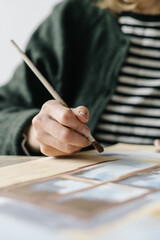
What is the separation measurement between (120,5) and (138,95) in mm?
214

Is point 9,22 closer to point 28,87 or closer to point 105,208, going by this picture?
point 28,87

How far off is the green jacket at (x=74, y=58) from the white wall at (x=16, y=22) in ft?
1.49

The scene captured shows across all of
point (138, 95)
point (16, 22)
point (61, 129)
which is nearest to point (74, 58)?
point (138, 95)

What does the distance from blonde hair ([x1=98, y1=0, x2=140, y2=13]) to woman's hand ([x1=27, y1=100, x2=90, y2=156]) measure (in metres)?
0.37

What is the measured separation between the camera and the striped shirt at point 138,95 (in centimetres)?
61

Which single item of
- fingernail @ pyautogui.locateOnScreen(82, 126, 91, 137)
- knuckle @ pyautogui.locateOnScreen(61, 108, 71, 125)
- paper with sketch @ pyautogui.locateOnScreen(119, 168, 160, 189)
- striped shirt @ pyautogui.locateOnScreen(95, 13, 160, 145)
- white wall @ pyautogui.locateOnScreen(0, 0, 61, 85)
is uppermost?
white wall @ pyautogui.locateOnScreen(0, 0, 61, 85)

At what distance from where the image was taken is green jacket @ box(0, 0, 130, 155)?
667mm

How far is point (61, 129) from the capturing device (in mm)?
387

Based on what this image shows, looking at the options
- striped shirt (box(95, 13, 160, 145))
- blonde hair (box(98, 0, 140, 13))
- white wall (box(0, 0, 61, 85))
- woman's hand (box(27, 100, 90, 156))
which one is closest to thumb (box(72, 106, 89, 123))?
woman's hand (box(27, 100, 90, 156))

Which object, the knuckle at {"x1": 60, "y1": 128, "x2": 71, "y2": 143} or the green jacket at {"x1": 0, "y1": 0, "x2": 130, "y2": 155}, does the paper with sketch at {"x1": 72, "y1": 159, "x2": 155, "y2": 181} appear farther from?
the green jacket at {"x1": 0, "y1": 0, "x2": 130, "y2": 155}

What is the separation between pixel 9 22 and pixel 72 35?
0.60 m

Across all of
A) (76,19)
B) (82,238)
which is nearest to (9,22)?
(76,19)

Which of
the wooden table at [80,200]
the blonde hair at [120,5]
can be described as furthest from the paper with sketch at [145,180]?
the blonde hair at [120,5]

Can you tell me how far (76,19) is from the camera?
721 millimetres
